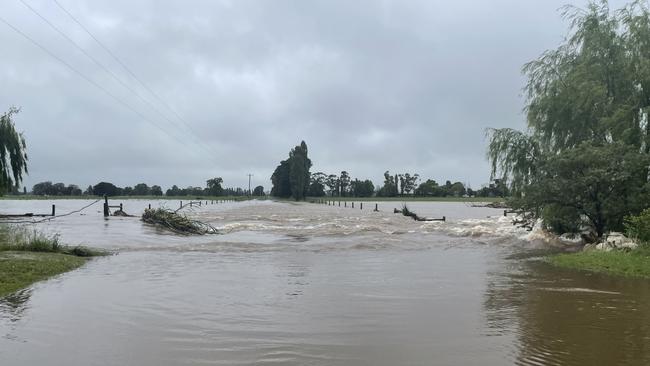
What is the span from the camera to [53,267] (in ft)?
46.5

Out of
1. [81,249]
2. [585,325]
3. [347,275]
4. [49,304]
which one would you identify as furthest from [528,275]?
[81,249]

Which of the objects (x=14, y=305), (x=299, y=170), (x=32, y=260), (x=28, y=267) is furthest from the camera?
(x=299, y=170)

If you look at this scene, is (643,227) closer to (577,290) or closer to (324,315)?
(577,290)

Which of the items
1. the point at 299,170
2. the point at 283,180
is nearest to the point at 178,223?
the point at 299,170

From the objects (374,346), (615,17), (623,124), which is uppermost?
(615,17)

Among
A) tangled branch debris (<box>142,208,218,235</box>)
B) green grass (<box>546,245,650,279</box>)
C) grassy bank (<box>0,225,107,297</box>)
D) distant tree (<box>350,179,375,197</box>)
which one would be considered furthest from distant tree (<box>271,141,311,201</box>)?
green grass (<box>546,245,650,279</box>)

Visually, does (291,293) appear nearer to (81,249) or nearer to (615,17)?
(81,249)

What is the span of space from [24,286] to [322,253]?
11.9 metres

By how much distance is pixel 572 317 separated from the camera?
9.10 meters

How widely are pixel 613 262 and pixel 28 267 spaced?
1570 centimetres

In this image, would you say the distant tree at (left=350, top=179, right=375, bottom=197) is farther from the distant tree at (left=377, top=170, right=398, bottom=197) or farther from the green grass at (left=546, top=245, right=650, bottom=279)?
the green grass at (left=546, top=245, right=650, bottom=279)

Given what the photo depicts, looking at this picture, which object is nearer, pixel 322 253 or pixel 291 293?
pixel 291 293

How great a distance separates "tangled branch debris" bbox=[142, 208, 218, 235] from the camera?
3120 centimetres

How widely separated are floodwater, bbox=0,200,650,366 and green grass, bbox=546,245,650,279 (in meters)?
0.75
